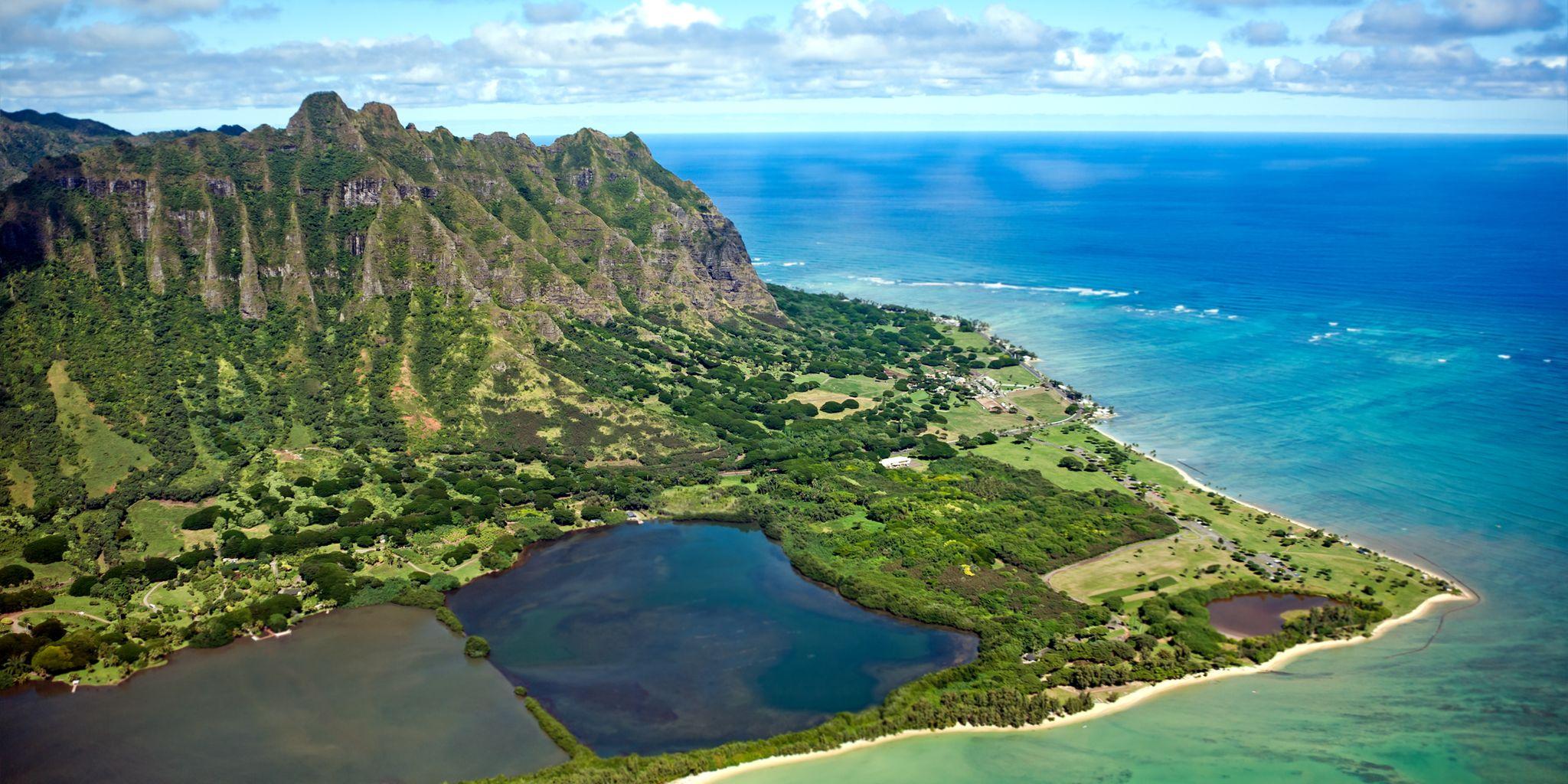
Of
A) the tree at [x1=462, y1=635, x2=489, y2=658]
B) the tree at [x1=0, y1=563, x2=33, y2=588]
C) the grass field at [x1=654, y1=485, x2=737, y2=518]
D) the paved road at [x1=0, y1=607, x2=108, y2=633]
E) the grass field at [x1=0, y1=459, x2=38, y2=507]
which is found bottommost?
the tree at [x1=462, y1=635, x2=489, y2=658]

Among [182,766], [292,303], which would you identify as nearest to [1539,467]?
[182,766]

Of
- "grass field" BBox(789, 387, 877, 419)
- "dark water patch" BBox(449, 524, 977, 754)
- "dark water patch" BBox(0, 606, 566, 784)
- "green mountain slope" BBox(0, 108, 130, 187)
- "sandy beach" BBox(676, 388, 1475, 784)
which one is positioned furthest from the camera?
"green mountain slope" BBox(0, 108, 130, 187)

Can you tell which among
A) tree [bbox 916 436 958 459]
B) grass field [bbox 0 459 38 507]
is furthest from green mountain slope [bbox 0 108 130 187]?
tree [bbox 916 436 958 459]

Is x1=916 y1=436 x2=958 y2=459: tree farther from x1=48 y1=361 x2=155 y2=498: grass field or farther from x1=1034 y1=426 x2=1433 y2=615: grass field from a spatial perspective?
x1=48 y1=361 x2=155 y2=498: grass field

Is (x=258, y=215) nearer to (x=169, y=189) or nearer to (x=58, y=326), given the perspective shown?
(x=169, y=189)

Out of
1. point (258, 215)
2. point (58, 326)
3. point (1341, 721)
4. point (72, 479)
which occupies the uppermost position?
point (258, 215)

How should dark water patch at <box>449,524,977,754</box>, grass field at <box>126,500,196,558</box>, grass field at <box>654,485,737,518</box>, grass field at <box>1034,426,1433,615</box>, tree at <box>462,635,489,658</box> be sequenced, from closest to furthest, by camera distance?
dark water patch at <box>449,524,977,754</box>, tree at <box>462,635,489,658</box>, grass field at <box>1034,426,1433,615</box>, grass field at <box>126,500,196,558</box>, grass field at <box>654,485,737,518</box>

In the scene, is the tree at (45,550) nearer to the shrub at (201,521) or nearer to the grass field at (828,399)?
the shrub at (201,521)
